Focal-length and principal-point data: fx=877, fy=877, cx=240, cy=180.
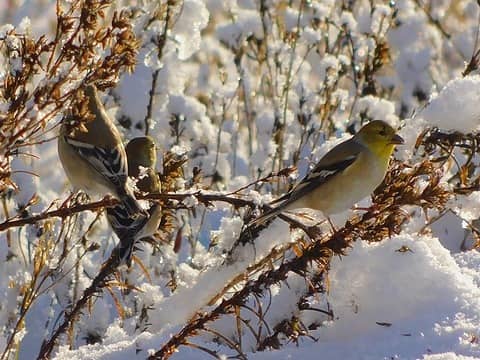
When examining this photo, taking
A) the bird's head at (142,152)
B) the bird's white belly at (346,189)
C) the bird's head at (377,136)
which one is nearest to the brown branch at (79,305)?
the bird's white belly at (346,189)

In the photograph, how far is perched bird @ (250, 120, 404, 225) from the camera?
3939 mm

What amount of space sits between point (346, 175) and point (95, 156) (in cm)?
120

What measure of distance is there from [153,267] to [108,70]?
3.75 meters

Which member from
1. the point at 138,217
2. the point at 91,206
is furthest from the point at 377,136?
the point at 91,206

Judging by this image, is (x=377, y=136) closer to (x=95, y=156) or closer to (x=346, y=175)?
(x=346, y=175)

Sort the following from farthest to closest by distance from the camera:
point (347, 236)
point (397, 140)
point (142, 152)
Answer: point (142, 152), point (397, 140), point (347, 236)

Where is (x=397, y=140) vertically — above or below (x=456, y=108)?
above

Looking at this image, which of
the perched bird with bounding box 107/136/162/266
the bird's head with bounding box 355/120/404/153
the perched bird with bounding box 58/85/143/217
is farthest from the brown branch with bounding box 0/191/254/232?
the bird's head with bounding box 355/120/404/153

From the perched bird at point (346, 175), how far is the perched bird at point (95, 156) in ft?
2.56

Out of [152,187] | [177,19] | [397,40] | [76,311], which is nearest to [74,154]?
[152,187]

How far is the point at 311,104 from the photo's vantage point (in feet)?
22.0

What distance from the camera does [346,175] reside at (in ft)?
13.6

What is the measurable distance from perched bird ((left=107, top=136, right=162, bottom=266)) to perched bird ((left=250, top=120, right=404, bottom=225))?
64 centimetres

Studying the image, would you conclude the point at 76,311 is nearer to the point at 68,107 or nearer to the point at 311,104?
the point at 68,107
